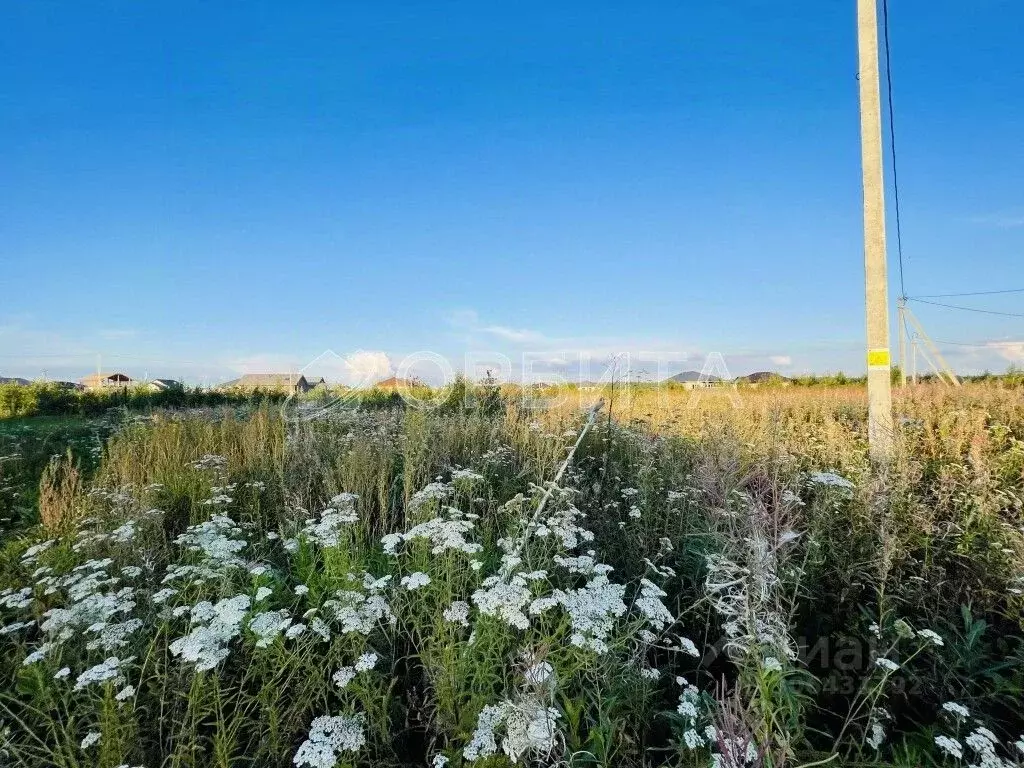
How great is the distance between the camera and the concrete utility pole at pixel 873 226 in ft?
15.6

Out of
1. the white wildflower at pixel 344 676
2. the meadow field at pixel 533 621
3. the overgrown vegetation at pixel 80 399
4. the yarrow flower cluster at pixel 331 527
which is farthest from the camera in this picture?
the overgrown vegetation at pixel 80 399

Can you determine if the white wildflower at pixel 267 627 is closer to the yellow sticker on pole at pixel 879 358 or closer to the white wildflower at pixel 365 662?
the white wildflower at pixel 365 662

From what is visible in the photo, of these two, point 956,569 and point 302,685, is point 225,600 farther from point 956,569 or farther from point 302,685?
point 956,569

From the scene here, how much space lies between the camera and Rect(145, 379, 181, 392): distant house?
17.8 m

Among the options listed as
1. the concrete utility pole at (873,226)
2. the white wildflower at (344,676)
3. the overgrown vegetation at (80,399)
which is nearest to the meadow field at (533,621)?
the white wildflower at (344,676)

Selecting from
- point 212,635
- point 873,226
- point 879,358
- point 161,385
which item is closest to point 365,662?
point 212,635

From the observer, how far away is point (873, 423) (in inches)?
181

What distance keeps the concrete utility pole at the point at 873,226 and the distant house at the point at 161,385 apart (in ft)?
64.5

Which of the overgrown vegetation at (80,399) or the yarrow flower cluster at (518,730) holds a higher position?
the overgrown vegetation at (80,399)

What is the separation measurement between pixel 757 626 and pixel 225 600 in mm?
1998

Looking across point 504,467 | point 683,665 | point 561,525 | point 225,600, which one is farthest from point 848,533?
point 225,600

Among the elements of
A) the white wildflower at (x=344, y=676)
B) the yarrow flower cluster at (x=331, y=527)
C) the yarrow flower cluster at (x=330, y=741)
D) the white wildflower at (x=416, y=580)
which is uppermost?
the yarrow flower cluster at (x=331, y=527)

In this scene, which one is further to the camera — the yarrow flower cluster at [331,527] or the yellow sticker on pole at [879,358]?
the yellow sticker on pole at [879,358]

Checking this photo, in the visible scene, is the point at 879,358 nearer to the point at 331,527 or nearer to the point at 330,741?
the point at 331,527
